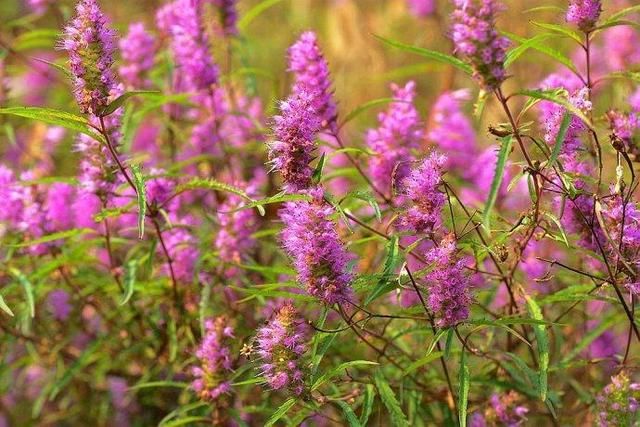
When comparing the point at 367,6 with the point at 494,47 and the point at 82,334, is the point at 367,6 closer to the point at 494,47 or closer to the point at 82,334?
the point at 82,334

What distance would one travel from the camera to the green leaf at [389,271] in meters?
1.39

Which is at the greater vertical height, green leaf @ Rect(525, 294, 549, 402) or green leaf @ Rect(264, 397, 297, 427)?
green leaf @ Rect(525, 294, 549, 402)

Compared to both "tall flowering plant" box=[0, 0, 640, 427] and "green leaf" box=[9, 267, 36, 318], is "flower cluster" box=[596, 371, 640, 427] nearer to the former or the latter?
"tall flowering plant" box=[0, 0, 640, 427]

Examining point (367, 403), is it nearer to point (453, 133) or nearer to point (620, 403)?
point (620, 403)

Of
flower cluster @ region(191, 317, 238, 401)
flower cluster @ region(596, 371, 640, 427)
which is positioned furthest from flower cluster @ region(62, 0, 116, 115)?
flower cluster @ region(596, 371, 640, 427)

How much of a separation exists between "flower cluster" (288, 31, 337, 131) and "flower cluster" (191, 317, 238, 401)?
48 cm

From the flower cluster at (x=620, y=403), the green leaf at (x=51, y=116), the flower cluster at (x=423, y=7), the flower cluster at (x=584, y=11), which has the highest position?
the flower cluster at (x=423, y=7)

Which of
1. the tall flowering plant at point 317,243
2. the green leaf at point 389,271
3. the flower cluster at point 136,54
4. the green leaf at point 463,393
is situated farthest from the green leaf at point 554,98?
the flower cluster at point 136,54

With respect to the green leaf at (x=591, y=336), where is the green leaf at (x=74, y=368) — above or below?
below

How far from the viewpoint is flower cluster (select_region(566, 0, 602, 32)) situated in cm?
149

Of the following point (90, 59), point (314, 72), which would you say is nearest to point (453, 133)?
point (314, 72)

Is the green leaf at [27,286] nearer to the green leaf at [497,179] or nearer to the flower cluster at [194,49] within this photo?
the flower cluster at [194,49]

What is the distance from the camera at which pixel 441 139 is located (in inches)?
108

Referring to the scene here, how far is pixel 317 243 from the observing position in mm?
1338
